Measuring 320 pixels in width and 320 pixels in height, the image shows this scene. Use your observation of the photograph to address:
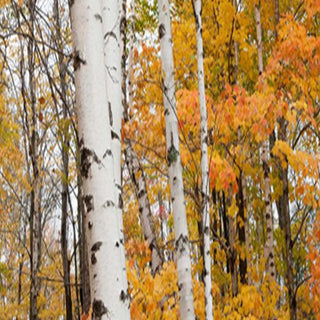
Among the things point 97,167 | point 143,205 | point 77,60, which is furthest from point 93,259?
point 143,205

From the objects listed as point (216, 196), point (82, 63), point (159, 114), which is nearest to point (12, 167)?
point (216, 196)

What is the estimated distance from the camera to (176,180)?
13.2ft

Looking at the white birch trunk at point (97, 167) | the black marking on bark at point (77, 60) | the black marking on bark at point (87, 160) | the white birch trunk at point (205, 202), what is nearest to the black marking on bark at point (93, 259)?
the white birch trunk at point (97, 167)

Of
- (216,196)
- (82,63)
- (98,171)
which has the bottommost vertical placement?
(98,171)

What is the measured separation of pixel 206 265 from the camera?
12.8 feet

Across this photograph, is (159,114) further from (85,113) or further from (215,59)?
(85,113)

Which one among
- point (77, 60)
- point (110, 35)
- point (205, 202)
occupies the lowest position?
point (205, 202)

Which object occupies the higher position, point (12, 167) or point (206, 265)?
point (12, 167)

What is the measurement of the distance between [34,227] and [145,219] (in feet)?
8.63

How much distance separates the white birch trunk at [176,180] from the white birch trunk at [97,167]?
6.25 ft

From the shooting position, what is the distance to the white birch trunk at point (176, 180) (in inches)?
152

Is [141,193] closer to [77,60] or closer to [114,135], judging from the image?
[114,135]

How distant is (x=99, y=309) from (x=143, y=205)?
373cm

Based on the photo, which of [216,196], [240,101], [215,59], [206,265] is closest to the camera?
[206,265]
